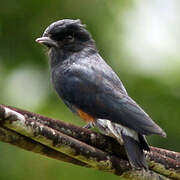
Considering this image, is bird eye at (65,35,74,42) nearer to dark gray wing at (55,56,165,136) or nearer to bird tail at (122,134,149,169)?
dark gray wing at (55,56,165,136)

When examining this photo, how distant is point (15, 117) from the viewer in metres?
4.18

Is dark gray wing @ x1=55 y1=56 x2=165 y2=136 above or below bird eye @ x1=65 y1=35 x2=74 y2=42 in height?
below

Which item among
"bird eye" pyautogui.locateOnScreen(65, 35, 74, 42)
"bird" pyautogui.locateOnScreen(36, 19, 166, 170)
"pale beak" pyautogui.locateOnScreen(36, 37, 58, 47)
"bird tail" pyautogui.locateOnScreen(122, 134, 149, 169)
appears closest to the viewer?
"bird tail" pyautogui.locateOnScreen(122, 134, 149, 169)

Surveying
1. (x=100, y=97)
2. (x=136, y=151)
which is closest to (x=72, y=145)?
(x=136, y=151)

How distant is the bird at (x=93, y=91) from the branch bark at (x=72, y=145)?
0.46 feet

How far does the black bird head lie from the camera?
22.8ft

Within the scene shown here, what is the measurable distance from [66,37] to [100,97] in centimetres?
120

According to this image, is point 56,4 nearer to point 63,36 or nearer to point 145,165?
point 63,36

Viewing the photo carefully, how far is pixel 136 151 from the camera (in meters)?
5.40

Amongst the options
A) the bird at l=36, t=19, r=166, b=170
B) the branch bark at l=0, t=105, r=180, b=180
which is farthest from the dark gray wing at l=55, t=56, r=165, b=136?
the branch bark at l=0, t=105, r=180, b=180

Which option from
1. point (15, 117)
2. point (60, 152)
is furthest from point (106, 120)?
point (15, 117)

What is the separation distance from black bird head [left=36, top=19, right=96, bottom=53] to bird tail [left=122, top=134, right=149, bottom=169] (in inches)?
67.1

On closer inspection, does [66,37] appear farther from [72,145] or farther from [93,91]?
[72,145]

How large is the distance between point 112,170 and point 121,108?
1.08 m
